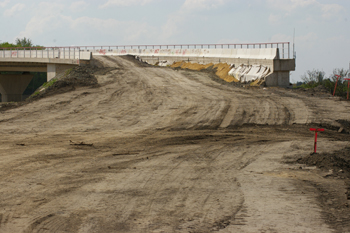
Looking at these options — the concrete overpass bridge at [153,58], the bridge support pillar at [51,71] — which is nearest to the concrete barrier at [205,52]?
the concrete overpass bridge at [153,58]

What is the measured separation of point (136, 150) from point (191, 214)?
20.7ft

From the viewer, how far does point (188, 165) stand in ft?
37.5

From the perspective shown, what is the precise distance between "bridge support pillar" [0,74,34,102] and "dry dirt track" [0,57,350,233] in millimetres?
49455

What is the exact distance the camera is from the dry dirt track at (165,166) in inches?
284

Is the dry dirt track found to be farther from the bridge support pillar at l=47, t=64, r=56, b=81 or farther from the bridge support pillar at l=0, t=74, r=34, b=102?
the bridge support pillar at l=0, t=74, r=34, b=102

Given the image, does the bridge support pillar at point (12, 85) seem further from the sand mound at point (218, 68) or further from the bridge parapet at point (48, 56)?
the sand mound at point (218, 68)

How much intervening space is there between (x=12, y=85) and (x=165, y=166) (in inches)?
2608

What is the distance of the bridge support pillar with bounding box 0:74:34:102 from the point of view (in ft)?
229

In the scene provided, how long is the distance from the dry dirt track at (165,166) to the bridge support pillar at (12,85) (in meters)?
49.5

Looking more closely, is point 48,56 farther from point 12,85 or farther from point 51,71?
point 12,85

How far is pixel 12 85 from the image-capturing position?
70.4m

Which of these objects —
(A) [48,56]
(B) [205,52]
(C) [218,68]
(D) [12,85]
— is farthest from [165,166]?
(D) [12,85]

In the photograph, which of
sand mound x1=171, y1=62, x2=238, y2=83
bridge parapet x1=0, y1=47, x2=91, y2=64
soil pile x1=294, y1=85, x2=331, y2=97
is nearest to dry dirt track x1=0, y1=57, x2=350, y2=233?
soil pile x1=294, y1=85, x2=331, y2=97

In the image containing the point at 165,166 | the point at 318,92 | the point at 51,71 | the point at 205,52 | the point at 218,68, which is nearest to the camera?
the point at 165,166
